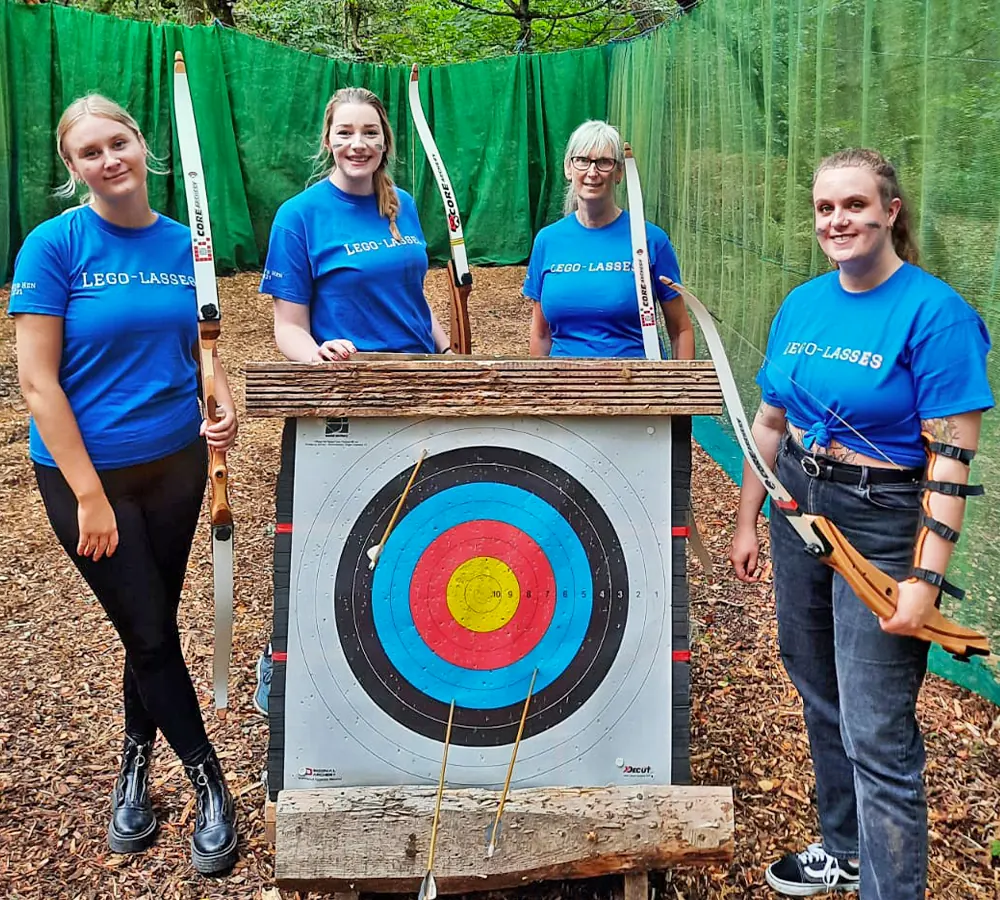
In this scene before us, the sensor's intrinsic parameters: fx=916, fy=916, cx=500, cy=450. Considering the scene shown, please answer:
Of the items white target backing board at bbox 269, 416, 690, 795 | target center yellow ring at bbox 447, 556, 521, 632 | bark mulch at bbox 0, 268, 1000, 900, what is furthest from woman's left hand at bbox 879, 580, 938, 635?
bark mulch at bbox 0, 268, 1000, 900

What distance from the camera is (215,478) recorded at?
4.99 ft

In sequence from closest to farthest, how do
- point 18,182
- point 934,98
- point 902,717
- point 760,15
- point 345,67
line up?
point 902,717 < point 934,98 < point 760,15 < point 18,182 < point 345,67

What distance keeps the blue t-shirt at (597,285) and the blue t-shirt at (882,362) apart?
682 millimetres

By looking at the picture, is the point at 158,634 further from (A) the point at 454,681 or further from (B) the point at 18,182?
(B) the point at 18,182

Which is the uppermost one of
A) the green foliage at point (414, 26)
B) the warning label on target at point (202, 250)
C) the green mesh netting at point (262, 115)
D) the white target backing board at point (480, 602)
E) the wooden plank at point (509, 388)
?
the green foliage at point (414, 26)

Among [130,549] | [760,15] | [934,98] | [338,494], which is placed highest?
[760,15]

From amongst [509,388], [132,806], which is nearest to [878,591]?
[509,388]

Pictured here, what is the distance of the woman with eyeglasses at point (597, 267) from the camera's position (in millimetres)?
2051

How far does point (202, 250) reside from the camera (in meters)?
1.50

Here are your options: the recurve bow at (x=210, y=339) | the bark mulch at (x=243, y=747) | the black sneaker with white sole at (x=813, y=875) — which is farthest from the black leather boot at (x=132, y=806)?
the black sneaker with white sole at (x=813, y=875)

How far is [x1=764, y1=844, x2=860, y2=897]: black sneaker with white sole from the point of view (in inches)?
64.8

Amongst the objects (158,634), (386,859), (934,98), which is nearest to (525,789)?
(386,859)

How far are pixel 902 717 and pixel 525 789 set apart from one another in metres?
0.58

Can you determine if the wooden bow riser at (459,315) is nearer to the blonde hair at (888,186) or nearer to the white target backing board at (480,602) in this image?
the white target backing board at (480,602)
